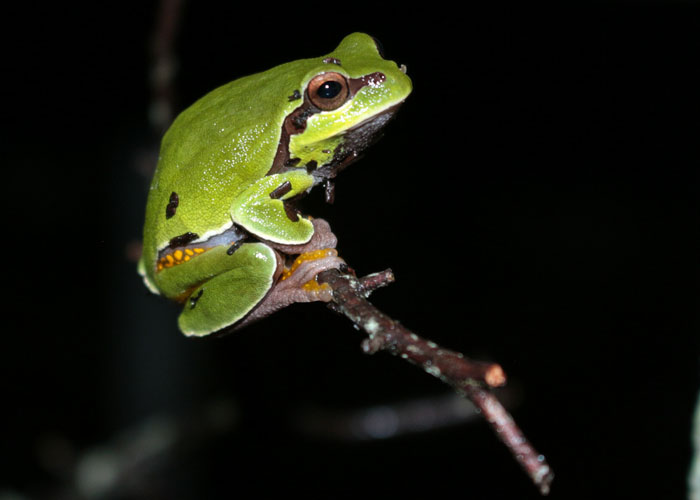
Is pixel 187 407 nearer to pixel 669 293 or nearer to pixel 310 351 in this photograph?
pixel 310 351

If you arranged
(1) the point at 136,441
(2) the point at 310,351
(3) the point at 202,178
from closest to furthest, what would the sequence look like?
(3) the point at 202,178 → (1) the point at 136,441 → (2) the point at 310,351

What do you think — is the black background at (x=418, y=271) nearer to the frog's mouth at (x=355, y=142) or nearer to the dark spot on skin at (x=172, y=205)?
the frog's mouth at (x=355, y=142)

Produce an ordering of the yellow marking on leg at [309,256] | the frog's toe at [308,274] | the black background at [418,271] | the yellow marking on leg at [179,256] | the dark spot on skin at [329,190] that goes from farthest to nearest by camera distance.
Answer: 1. the black background at [418,271]
2. the dark spot on skin at [329,190]
3. the yellow marking on leg at [179,256]
4. the yellow marking on leg at [309,256]
5. the frog's toe at [308,274]

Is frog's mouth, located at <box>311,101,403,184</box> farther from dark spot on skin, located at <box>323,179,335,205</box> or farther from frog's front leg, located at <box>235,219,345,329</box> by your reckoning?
frog's front leg, located at <box>235,219,345,329</box>

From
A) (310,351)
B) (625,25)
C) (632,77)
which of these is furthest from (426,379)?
(625,25)

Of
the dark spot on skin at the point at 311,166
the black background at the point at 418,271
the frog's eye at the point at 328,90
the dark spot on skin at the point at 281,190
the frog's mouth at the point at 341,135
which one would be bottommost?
the black background at the point at 418,271

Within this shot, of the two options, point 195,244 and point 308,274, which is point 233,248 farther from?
point 308,274

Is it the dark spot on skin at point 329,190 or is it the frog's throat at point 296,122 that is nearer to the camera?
the frog's throat at point 296,122

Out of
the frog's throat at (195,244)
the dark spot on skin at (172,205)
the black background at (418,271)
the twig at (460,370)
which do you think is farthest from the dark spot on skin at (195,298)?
the black background at (418,271)
